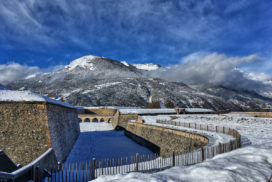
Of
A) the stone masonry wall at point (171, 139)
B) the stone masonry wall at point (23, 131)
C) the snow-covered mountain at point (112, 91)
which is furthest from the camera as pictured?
the snow-covered mountain at point (112, 91)

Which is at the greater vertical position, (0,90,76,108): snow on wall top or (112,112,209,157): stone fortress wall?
(0,90,76,108): snow on wall top

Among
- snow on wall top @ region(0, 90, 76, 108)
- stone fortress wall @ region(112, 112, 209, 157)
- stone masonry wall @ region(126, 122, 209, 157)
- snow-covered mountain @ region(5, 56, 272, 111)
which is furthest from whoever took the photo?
snow-covered mountain @ region(5, 56, 272, 111)

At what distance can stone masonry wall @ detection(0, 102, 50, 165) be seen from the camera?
38.1 ft

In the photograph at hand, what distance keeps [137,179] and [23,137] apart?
35.9 ft

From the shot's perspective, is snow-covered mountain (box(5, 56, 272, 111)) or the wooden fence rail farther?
snow-covered mountain (box(5, 56, 272, 111))

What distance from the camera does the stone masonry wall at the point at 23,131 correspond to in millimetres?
11609

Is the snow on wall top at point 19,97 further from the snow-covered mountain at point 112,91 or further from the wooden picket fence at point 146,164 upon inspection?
the snow-covered mountain at point 112,91

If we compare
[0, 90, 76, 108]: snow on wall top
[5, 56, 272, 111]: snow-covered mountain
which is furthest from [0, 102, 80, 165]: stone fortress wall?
[5, 56, 272, 111]: snow-covered mountain

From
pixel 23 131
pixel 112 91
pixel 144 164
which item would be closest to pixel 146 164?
pixel 144 164

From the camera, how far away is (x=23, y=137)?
38.8 ft

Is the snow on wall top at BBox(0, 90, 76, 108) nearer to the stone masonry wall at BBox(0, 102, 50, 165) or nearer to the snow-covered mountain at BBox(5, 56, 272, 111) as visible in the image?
the stone masonry wall at BBox(0, 102, 50, 165)

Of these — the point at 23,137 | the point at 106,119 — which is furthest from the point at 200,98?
the point at 23,137

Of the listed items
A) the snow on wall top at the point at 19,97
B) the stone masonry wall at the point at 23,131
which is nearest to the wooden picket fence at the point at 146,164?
the stone masonry wall at the point at 23,131

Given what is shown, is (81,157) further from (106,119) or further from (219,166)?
(106,119)
